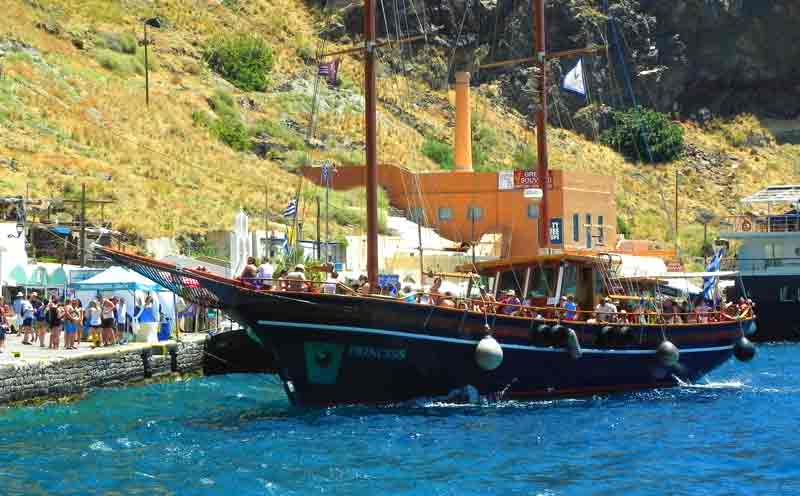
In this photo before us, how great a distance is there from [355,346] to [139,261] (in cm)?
457

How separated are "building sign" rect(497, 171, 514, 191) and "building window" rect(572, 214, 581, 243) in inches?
143

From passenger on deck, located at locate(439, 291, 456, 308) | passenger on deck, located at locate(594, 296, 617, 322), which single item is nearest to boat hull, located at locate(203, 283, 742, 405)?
passenger on deck, located at locate(439, 291, 456, 308)

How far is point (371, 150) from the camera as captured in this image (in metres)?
29.5

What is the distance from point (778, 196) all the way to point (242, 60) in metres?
38.7

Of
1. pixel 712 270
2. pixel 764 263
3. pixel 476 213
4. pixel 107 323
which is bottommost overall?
pixel 107 323

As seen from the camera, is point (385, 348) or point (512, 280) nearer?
point (385, 348)

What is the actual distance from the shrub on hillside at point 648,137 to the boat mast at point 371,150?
7047 centimetres

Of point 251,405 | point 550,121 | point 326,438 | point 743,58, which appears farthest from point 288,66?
point 326,438

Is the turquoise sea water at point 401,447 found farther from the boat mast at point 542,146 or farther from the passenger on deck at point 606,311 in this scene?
the boat mast at point 542,146

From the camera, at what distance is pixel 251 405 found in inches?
1153

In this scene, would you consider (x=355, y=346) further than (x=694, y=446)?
Yes

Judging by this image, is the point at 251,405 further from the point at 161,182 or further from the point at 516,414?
the point at 161,182

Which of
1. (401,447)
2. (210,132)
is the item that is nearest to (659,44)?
(210,132)

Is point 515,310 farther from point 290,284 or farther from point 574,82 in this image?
point 574,82
